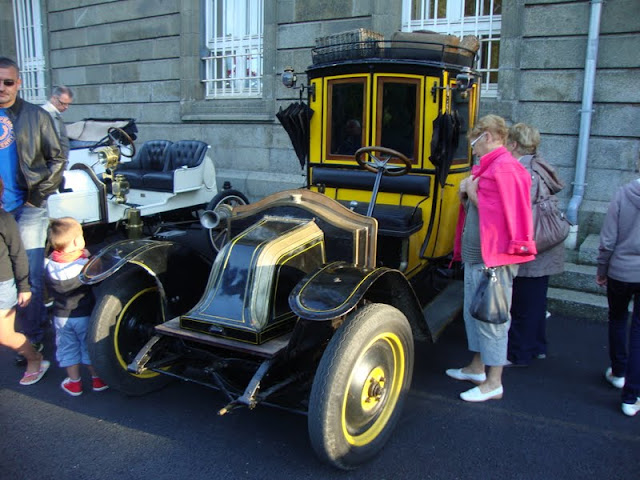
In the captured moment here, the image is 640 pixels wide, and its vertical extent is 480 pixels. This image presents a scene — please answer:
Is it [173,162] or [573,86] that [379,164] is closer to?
[573,86]

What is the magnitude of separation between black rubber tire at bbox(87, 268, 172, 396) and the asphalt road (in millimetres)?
182

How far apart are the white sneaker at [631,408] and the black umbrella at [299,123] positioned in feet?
10.3

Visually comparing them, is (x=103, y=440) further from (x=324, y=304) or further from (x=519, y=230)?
(x=519, y=230)

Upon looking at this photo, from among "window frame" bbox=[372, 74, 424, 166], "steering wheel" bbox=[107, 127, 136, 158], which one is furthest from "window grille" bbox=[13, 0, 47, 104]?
"window frame" bbox=[372, 74, 424, 166]

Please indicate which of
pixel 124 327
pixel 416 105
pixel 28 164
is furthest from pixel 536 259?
pixel 28 164

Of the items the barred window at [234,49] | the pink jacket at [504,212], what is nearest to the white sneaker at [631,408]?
the pink jacket at [504,212]

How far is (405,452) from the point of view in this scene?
3.05 metres

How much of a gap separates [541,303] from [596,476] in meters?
1.47

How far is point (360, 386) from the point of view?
2768 millimetres

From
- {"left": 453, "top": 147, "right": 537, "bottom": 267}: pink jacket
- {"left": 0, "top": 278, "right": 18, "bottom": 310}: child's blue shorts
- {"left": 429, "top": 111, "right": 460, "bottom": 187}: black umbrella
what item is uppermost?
{"left": 429, "top": 111, "right": 460, "bottom": 187}: black umbrella

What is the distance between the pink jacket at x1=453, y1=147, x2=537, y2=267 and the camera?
325cm

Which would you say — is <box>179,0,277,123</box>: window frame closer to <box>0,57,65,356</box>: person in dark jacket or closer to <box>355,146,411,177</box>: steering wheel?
<box>355,146,411,177</box>: steering wheel

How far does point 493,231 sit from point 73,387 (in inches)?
116

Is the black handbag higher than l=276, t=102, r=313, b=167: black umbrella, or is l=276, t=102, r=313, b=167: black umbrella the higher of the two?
l=276, t=102, r=313, b=167: black umbrella
